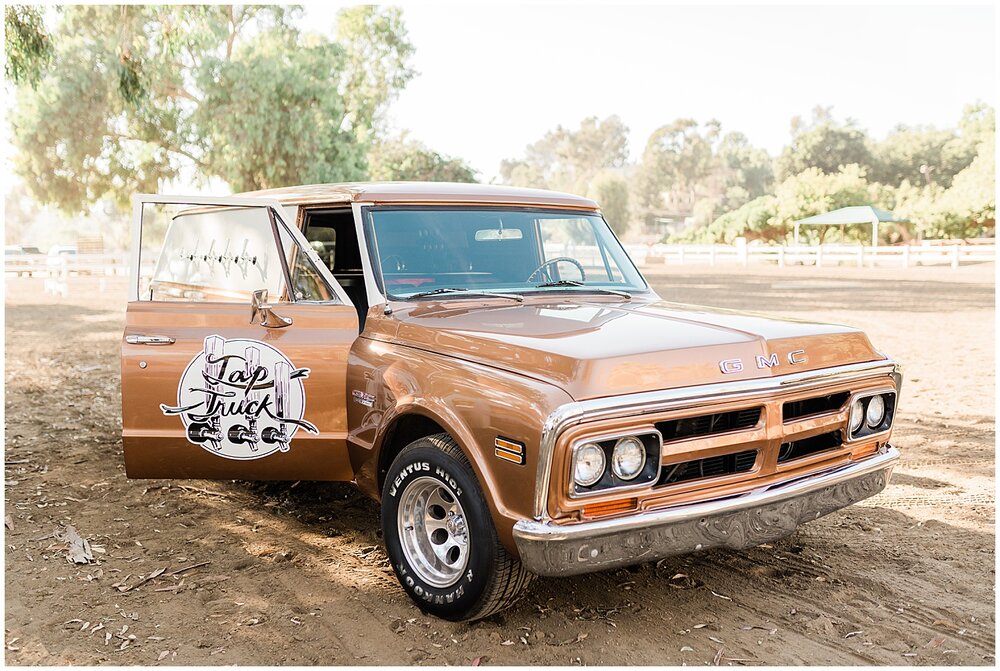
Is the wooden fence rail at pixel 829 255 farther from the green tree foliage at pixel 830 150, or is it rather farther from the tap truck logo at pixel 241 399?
the green tree foliage at pixel 830 150

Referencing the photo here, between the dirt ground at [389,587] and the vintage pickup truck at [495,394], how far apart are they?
41 centimetres

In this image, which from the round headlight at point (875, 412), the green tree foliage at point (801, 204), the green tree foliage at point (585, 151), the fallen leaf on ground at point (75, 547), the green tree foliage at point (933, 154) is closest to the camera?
the round headlight at point (875, 412)

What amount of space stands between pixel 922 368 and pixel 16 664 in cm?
1000

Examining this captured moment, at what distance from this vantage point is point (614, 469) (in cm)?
336

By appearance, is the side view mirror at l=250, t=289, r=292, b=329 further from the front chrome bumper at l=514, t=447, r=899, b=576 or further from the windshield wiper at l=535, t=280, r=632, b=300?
the front chrome bumper at l=514, t=447, r=899, b=576

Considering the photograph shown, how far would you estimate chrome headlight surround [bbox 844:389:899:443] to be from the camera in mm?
4008

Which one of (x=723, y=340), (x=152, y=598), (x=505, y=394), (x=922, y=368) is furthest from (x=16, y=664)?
(x=922, y=368)

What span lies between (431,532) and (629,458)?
1090 millimetres

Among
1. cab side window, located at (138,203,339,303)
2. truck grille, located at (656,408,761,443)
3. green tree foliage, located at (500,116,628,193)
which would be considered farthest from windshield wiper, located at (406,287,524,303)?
green tree foliage, located at (500,116,628,193)

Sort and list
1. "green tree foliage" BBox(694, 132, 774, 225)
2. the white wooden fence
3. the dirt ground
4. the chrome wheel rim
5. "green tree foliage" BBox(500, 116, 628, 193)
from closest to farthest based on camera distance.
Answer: the dirt ground, the chrome wheel rim, the white wooden fence, "green tree foliage" BBox(694, 132, 774, 225), "green tree foliage" BBox(500, 116, 628, 193)

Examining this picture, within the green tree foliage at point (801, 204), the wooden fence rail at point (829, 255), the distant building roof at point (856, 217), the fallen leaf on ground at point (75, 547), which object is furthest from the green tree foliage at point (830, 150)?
the fallen leaf on ground at point (75, 547)

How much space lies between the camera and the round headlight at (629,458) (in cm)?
337

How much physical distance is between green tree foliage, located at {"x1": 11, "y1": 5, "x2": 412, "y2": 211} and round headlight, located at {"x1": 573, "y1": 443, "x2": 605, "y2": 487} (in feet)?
69.7

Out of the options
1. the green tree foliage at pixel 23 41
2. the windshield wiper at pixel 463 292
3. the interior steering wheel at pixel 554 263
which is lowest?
the windshield wiper at pixel 463 292
